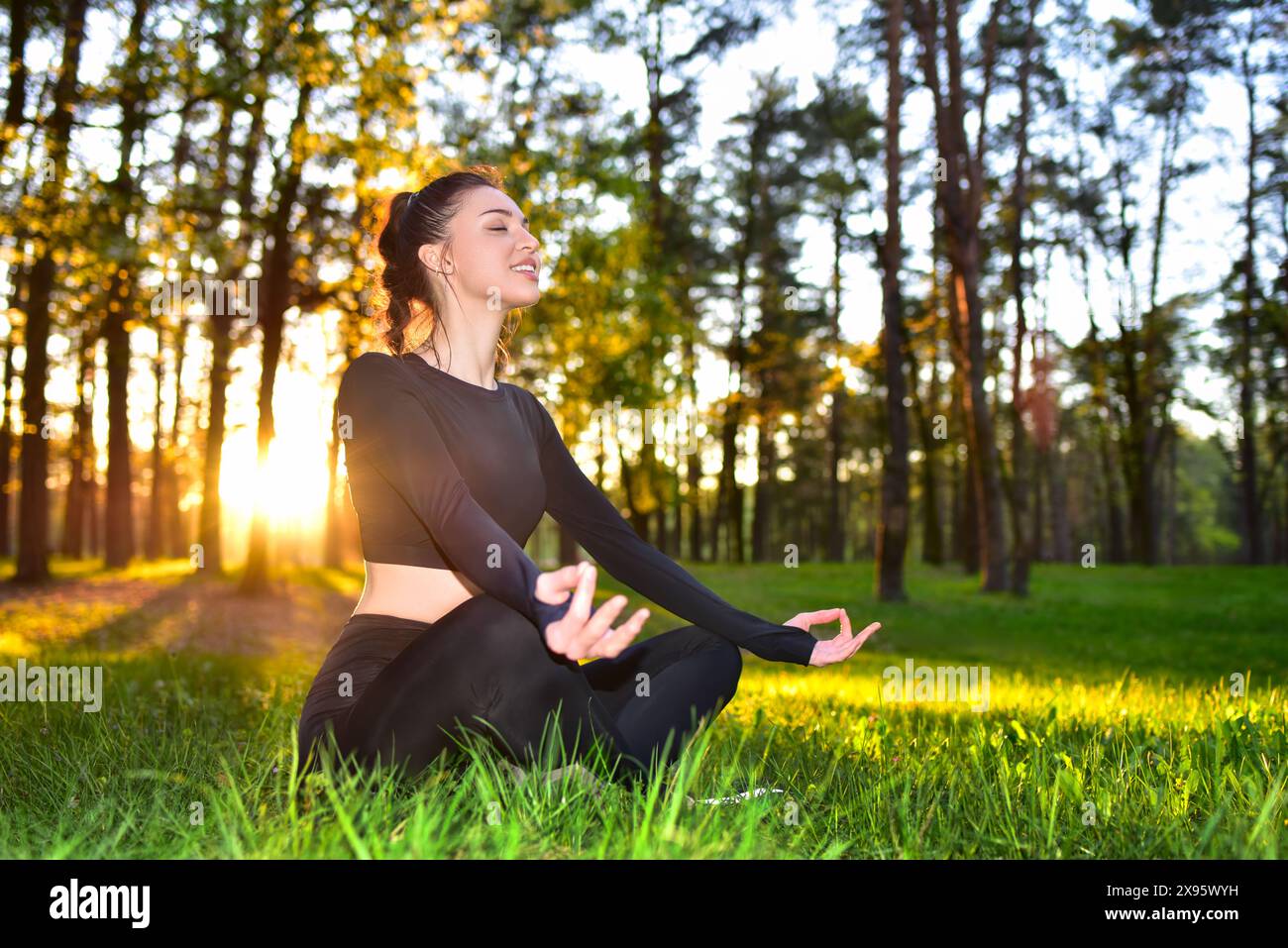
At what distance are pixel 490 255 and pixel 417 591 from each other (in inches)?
49.2

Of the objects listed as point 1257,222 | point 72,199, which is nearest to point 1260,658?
point 72,199

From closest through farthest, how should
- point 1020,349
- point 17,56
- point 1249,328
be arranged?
point 17,56, point 1020,349, point 1249,328

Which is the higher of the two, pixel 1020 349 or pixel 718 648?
pixel 1020 349

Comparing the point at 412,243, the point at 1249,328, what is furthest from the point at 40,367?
the point at 1249,328

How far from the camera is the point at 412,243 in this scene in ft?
11.9

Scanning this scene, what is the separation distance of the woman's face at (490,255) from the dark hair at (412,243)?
38mm

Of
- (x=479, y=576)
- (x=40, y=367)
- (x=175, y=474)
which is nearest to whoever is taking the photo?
(x=479, y=576)

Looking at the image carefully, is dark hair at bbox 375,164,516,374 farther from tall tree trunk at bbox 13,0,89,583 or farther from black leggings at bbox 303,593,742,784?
tall tree trunk at bbox 13,0,89,583

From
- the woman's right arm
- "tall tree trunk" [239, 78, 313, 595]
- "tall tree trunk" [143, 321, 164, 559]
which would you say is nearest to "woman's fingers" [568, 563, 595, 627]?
the woman's right arm

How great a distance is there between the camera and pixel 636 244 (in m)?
21.4

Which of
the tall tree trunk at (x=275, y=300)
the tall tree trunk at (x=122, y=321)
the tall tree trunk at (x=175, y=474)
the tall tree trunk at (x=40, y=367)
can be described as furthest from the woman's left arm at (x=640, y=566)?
the tall tree trunk at (x=175, y=474)

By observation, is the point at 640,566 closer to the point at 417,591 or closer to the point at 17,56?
the point at 417,591

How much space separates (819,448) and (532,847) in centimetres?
4784

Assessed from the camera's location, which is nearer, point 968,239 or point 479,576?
point 479,576
